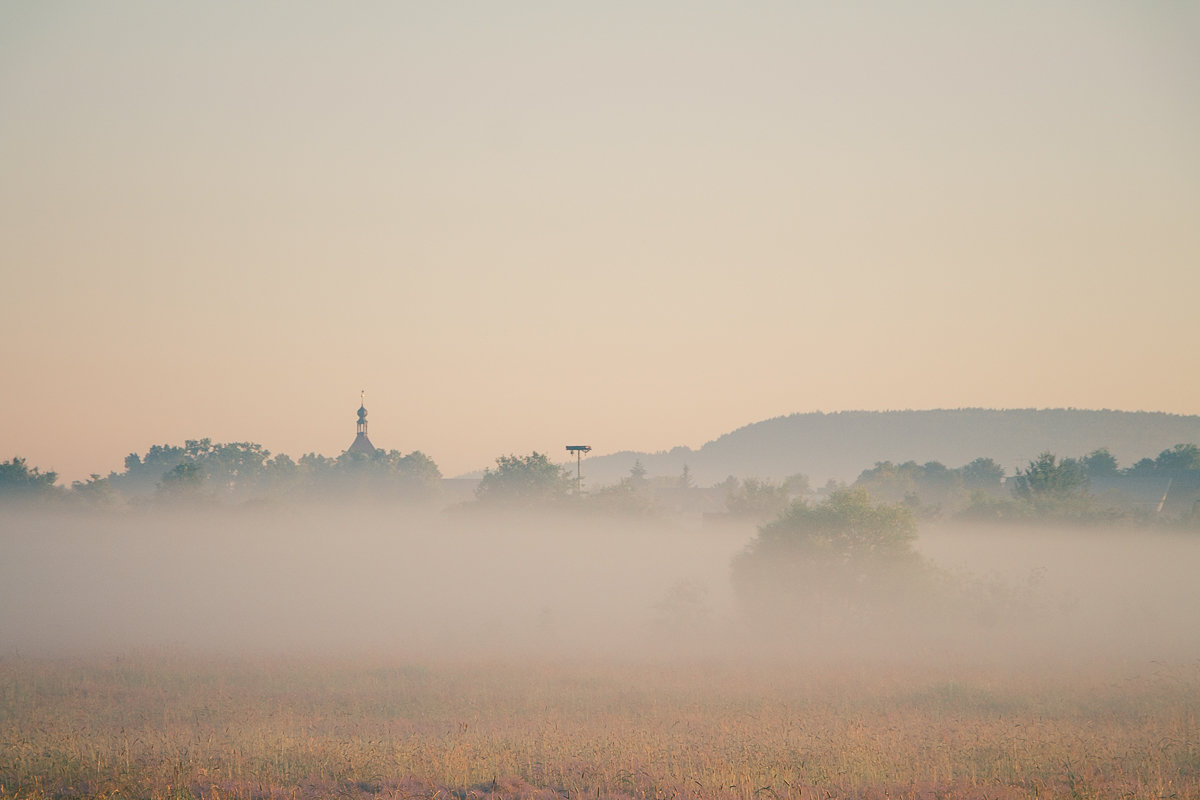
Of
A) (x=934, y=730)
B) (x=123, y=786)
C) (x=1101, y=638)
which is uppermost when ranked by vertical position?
(x=123, y=786)

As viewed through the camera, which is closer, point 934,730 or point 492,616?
point 934,730

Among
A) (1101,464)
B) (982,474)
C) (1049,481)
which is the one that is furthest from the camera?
(982,474)

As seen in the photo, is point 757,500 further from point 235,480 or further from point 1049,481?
point 235,480

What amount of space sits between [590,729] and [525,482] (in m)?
90.4

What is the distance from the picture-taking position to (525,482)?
115 meters

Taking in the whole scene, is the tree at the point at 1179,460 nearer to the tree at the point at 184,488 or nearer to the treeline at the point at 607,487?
the treeline at the point at 607,487

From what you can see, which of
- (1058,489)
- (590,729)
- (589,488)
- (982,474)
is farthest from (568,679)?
(982,474)

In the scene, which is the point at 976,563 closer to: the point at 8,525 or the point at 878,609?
the point at 878,609

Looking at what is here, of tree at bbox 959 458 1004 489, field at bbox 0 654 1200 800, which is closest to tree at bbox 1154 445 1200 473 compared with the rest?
tree at bbox 959 458 1004 489

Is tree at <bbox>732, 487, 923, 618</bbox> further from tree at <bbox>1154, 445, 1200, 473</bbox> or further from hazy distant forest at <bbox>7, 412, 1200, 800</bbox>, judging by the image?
tree at <bbox>1154, 445, 1200, 473</bbox>

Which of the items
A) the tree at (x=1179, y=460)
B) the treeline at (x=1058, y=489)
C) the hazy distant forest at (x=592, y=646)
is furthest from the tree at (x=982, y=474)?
the hazy distant forest at (x=592, y=646)

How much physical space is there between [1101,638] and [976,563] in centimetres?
2346

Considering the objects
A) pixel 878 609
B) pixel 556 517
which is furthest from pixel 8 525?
pixel 878 609

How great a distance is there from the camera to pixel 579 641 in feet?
186
